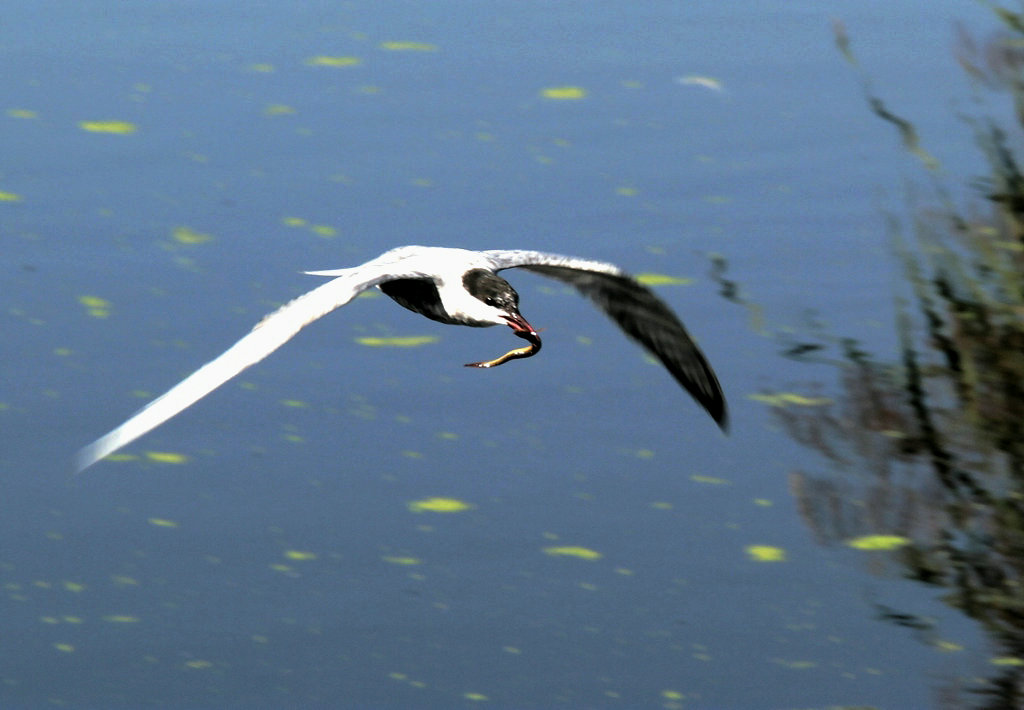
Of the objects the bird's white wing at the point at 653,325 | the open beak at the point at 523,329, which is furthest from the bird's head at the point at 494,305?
the bird's white wing at the point at 653,325

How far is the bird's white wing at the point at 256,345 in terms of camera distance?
341 cm

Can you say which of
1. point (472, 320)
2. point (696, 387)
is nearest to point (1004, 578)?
point (696, 387)

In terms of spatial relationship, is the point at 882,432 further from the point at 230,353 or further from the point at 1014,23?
the point at 230,353

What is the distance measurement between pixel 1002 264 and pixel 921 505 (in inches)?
51.1

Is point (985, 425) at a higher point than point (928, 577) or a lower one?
higher

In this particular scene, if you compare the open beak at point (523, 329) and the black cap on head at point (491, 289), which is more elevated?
the black cap on head at point (491, 289)

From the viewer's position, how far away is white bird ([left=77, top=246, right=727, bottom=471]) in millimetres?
3650

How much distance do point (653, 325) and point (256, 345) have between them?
2.04 m

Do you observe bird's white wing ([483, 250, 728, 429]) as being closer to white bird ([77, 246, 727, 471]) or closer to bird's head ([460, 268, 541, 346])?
white bird ([77, 246, 727, 471])

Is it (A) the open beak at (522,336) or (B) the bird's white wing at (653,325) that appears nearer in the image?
(A) the open beak at (522,336)

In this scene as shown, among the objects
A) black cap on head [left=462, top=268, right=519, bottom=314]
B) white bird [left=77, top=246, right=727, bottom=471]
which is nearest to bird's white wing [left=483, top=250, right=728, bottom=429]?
white bird [left=77, top=246, right=727, bottom=471]

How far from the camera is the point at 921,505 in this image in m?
7.82

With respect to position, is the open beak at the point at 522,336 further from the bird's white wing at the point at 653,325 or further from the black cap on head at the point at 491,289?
the bird's white wing at the point at 653,325

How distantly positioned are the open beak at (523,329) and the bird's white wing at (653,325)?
0.95 m
